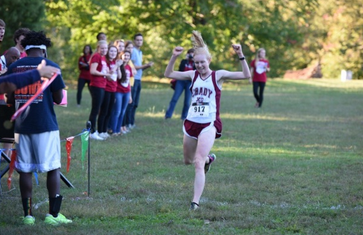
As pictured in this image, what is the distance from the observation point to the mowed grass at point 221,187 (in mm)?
6934

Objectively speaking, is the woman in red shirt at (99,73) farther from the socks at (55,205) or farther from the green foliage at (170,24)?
the green foliage at (170,24)

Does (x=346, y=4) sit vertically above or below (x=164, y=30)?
above

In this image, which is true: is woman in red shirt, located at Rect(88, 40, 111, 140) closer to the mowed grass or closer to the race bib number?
the mowed grass

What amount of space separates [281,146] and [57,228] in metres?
7.81

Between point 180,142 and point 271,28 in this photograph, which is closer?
point 180,142

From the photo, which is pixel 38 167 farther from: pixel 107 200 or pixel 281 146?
pixel 281 146

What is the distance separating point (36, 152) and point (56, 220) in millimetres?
745

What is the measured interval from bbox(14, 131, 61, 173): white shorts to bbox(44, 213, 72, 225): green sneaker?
514 millimetres

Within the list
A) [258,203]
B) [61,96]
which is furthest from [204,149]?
[61,96]

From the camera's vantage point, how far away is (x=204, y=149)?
7.89 metres

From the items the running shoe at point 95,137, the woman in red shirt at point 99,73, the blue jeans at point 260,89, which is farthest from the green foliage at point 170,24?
the running shoe at point 95,137

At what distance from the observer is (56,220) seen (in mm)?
6844

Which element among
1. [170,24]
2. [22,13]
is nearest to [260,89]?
[22,13]

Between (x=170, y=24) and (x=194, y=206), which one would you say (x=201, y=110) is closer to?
(x=194, y=206)
